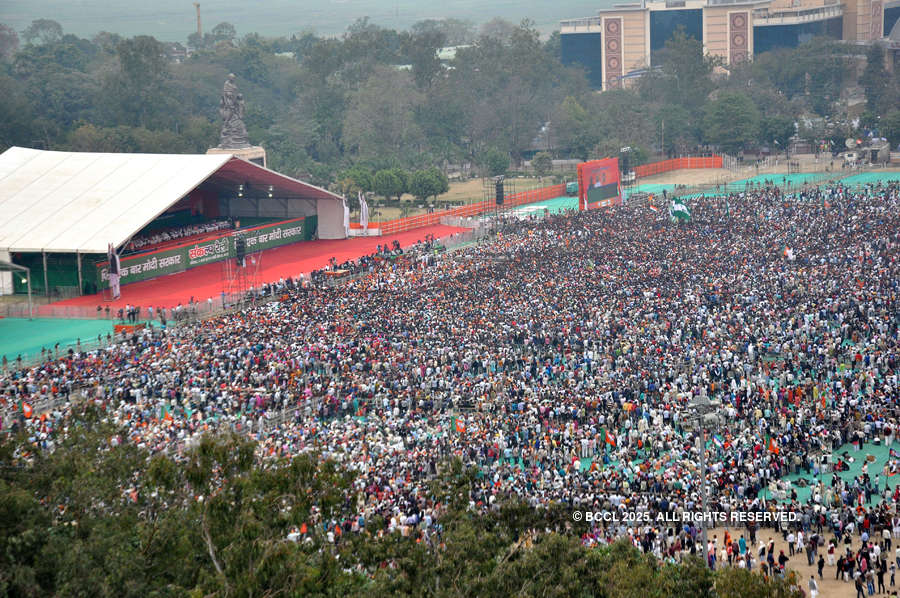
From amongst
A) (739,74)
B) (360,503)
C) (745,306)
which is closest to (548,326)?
(745,306)

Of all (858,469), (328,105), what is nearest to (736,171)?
(328,105)

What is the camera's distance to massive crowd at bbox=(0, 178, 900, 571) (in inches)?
902

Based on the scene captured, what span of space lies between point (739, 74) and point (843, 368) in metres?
77.3

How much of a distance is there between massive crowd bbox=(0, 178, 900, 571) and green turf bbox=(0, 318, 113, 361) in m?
4.88

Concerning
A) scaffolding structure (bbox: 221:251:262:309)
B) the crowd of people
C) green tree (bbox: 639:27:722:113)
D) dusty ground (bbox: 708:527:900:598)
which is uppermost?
green tree (bbox: 639:27:722:113)

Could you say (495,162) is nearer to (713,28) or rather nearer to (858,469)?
(713,28)

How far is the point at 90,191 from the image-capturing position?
169 ft

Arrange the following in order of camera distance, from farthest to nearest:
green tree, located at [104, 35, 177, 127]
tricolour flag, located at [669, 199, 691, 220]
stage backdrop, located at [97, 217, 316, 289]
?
1. green tree, located at [104, 35, 177, 127]
2. tricolour flag, located at [669, 199, 691, 220]
3. stage backdrop, located at [97, 217, 316, 289]

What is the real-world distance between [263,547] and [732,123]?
256ft

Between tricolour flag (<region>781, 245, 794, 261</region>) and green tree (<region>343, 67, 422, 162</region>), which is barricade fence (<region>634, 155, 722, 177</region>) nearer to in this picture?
green tree (<region>343, 67, 422, 162</region>)

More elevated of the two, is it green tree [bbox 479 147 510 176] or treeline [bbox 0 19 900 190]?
treeline [bbox 0 19 900 190]

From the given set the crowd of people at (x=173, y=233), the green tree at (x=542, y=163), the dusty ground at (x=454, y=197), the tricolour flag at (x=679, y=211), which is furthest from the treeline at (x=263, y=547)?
the green tree at (x=542, y=163)

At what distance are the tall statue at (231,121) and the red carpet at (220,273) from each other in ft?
41.5

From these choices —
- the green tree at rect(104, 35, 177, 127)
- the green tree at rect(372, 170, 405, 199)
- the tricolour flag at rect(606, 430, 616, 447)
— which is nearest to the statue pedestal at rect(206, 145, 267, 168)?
the green tree at rect(372, 170, 405, 199)
